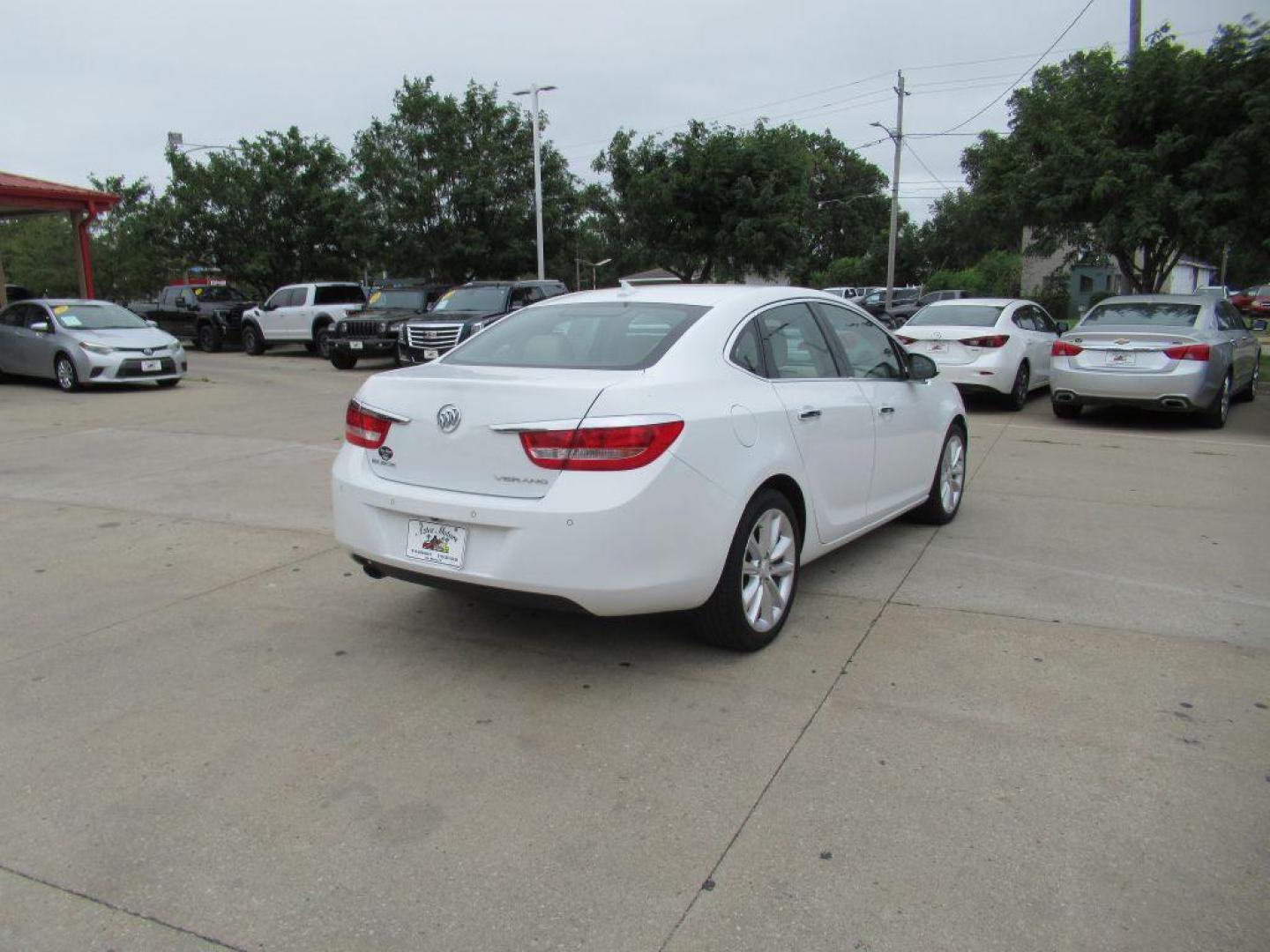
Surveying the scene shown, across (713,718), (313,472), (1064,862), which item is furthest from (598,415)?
(313,472)

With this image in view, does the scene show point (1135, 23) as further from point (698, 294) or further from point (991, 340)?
point (698, 294)

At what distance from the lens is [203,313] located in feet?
84.6

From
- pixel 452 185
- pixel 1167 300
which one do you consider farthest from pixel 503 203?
pixel 1167 300

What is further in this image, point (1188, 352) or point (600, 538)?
point (1188, 352)

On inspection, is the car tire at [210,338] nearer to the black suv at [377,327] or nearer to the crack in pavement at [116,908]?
the black suv at [377,327]

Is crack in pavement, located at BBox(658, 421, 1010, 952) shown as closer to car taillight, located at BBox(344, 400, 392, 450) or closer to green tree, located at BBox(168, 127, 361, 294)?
car taillight, located at BBox(344, 400, 392, 450)

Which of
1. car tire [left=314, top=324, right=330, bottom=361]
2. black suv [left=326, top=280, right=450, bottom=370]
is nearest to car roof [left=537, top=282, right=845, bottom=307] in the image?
black suv [left=326, top=280, right=450, bottom=370]

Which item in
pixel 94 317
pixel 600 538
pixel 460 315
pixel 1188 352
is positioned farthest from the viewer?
pixel 460 315

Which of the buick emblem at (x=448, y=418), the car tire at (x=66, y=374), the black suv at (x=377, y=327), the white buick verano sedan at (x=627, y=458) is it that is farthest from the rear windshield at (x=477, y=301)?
the buick emblem at (x=448, y=418)

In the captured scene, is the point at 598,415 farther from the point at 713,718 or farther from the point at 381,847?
the point at 381,847

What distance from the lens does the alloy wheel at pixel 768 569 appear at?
426 centimetres

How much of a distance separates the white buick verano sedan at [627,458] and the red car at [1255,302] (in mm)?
38966

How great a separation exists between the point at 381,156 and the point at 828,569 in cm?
2498

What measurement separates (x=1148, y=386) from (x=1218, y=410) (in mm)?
1281
